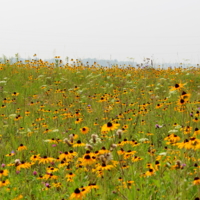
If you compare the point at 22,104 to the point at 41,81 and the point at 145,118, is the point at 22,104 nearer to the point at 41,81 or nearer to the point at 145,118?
the point at 41,81

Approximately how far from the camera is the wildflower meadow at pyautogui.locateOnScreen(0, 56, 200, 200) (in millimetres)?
2342

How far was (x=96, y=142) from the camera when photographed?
7.84 feet

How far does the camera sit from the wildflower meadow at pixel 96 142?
7.68 feet

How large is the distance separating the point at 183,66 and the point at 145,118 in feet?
26.3

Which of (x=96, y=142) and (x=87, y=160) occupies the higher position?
(x=96, y=142)

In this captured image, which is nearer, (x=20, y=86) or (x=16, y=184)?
(x=16, y=184)

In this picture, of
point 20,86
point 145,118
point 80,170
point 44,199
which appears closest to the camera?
point 44,199

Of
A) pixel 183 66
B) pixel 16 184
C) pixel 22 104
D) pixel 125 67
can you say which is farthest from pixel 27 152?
pixel 183 66

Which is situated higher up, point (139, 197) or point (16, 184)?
point (139, 197)

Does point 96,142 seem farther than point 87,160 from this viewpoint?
Yes

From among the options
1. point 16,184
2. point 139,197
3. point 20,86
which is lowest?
point 16,184

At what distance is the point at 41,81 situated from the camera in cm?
919

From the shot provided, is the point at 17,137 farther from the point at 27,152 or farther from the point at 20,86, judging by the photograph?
the point at 20,86

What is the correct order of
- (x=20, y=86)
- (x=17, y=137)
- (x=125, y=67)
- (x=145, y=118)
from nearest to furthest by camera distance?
(x=17, y=137) < (x=145, y=118) < (x=20, y=86) < (x=125, y=67)
